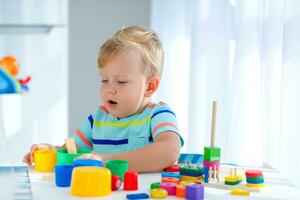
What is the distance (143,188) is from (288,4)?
1146mm

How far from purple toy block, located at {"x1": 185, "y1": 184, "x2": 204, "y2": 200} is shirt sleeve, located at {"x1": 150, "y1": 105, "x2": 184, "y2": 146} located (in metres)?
0.32

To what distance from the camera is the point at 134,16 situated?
103 inches

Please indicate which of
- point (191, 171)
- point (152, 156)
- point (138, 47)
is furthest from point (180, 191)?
point (138, 47)

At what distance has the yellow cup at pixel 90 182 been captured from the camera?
25.8 inches

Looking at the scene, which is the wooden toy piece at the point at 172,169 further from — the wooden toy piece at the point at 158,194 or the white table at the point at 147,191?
the wooden toy piece at the point at 158,194

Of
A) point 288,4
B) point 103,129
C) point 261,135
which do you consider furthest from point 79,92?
point 103,129

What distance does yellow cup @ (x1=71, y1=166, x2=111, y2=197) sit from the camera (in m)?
0.65

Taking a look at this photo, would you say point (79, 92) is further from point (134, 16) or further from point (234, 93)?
point (234, 93)

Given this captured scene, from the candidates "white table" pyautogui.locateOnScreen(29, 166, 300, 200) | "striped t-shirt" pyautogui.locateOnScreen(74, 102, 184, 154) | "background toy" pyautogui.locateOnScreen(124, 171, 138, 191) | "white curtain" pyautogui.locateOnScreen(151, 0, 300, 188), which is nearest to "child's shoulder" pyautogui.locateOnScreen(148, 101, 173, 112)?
"striped t-shirt" pyautogui.locateOnScreen(74, 102, 184, 154)

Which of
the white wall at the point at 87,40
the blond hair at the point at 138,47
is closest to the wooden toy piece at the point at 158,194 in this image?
the blond hair at the point at 138,47

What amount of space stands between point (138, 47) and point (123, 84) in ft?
0.30

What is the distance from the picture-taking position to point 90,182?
65 centimetres

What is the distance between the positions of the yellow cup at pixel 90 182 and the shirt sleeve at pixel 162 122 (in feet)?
1.10

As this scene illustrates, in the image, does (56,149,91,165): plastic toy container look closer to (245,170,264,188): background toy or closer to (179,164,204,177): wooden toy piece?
(179,164,204,177): wooden toy piece
